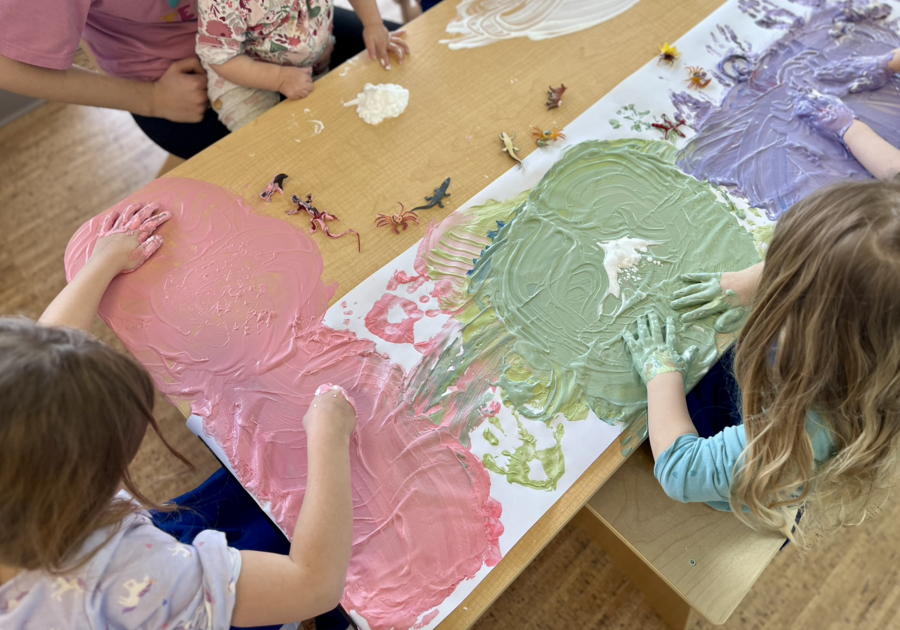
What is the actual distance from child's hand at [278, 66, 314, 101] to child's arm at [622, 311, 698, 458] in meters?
0.74

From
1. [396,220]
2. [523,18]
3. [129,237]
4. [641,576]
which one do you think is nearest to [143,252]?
[129,237]

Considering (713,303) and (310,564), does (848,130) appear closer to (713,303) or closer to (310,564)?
(713,303)

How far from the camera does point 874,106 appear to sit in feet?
4.04

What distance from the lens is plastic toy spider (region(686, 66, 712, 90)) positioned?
122 cm

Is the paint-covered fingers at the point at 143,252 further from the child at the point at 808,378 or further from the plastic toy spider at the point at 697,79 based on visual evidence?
the plastic toy spider at the point at 697,79

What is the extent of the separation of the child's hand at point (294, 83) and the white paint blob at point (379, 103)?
83 millimetres

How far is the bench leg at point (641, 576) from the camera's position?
121 cm

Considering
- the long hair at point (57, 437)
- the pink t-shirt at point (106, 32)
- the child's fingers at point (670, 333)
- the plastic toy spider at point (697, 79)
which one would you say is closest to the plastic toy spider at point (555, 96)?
→ the plastic toy spider at point (697, 79)

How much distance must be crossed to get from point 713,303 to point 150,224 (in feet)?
2.96

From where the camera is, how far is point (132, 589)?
2.21 ft

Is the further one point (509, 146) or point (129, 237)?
point (509, 146)

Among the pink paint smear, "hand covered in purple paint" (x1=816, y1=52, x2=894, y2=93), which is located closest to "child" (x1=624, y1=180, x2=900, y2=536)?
the pink paint smear

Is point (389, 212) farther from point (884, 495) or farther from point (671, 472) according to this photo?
point (884, 495)

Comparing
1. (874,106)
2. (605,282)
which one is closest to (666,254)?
(605,282)
